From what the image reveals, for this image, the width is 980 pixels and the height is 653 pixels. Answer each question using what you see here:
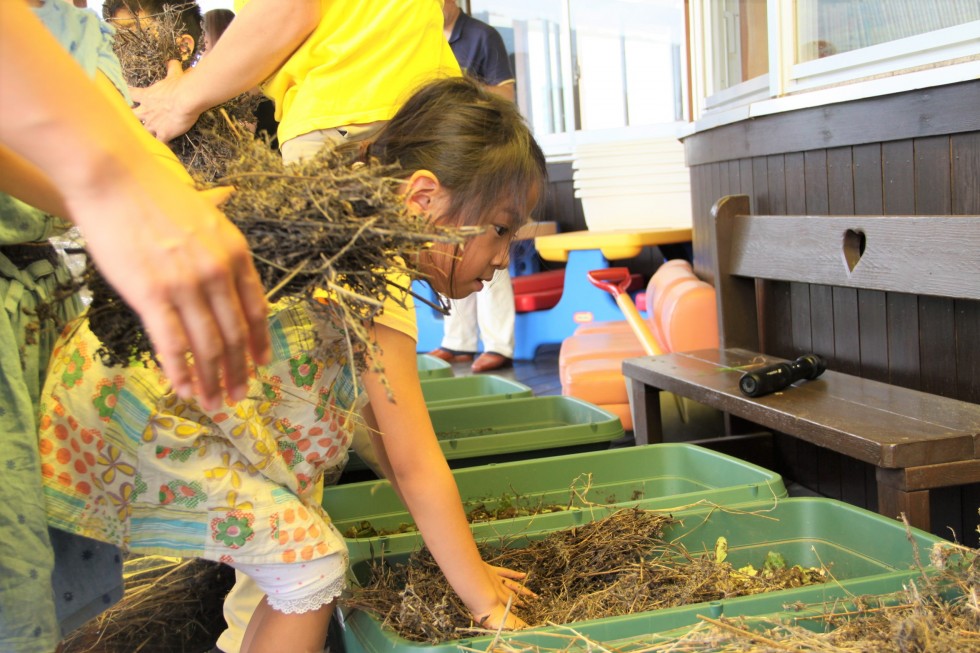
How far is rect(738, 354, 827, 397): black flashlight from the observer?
2131 millimetres

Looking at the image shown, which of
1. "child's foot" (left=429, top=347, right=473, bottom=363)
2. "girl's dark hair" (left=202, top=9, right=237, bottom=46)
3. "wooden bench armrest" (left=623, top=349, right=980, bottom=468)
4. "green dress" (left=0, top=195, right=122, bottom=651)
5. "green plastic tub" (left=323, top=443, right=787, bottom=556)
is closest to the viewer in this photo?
"green dress" (left=0, top=195, right=122, bottom=651)

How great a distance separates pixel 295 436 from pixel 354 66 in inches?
30.9

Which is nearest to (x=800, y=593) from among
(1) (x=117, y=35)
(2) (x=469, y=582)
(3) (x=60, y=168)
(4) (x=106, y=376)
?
(2) (x=469, y=582)

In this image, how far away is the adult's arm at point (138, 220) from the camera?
631 millimetres

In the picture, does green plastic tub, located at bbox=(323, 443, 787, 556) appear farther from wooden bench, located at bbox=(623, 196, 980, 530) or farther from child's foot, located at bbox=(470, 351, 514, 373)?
child's foot, located at bbox=(470, 351, 514, 373)

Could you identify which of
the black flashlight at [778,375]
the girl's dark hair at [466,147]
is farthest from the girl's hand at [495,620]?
the black flashlight at [778,375]

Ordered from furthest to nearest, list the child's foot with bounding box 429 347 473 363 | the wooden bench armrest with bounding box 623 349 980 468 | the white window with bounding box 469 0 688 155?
the white window with bounding box 469 0 688 155 → the child's foot with bounding box 429 347 473 363 → the wooden bench armrest with bounding box 623 349 980 468

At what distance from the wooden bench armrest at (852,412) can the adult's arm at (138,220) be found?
131 centimetres

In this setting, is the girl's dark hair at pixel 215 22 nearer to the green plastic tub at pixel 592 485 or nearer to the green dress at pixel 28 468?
the green plastic tub at pixel 592 485

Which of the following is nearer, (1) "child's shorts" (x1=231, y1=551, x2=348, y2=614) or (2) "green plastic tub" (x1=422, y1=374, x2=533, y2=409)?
(1) "child's shorts" (x1=231, y1=551, x2=348, y2=614)

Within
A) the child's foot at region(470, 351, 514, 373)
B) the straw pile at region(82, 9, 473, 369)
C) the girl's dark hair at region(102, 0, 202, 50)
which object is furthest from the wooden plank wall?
the child's foot at region(470, 351, 514, 373)

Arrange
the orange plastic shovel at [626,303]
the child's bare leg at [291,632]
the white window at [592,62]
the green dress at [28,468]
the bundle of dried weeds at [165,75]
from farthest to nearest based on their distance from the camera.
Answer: the white window at [592,62] < the orange plastic shovel at [626,303] < the bundle of dried weeds at [165,75] < the child's bare leg at [291,632] < the green dress at [28,468]

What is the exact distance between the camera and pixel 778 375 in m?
2.17

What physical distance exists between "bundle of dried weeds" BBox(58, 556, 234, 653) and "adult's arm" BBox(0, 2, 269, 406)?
141 cm
